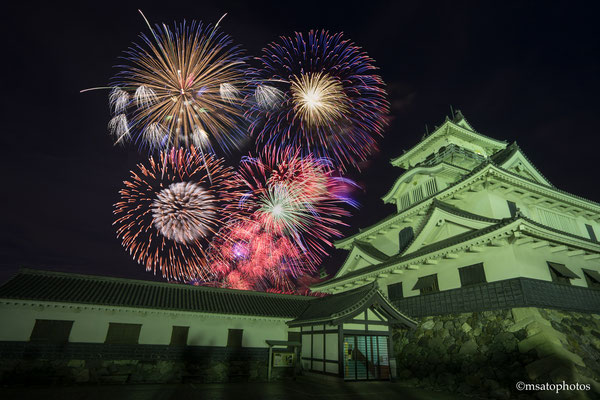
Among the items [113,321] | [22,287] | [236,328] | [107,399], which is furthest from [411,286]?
[22,287]

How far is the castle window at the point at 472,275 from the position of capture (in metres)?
13.9

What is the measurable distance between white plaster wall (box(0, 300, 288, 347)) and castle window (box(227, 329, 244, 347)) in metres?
0.18

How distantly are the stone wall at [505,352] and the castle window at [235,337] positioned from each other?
877cm

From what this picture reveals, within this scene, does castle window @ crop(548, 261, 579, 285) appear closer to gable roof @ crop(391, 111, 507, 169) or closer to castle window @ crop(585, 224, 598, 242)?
castle window @ crop(585, 224, 598, 242)

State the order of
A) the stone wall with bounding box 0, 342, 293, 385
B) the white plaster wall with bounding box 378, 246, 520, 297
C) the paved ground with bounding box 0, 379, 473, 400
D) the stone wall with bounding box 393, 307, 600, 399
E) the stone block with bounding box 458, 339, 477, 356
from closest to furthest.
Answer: the stone wall with bounding box 393, 307, 600, 399 < the paved ground with bounding box 0, 379, 473, 400 < the stone block with bounding box 458, 339, 477, 356 < the white plaster wall with bounding box 378, 246, 520, 297 < the stone wall with bounding box 0, 342, 293, 385

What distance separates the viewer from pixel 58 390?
12.0 m

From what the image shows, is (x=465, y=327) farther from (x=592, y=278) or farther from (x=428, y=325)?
(x=592, y=278)

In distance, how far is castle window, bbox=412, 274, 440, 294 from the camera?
1592 centimetres

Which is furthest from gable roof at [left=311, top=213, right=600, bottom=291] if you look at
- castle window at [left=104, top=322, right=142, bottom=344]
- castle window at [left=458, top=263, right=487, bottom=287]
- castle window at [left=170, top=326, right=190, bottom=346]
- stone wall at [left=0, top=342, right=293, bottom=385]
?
castle window at [left=104, top=322, right=142, bottom=344]

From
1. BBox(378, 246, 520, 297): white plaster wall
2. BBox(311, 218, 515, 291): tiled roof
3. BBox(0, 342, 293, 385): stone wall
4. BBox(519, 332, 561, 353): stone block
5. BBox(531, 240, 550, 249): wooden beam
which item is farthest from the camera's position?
BBox(0, 342, 293, 385): stone wall

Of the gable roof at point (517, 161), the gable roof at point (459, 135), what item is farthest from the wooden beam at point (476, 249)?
the gable roof at point (459, 135)

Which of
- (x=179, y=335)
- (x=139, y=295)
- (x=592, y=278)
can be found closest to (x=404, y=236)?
(x=592, y=278)

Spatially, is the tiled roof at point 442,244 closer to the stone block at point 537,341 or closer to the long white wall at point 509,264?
the long white wall at point 509,264

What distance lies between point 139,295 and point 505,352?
59.2 ft
